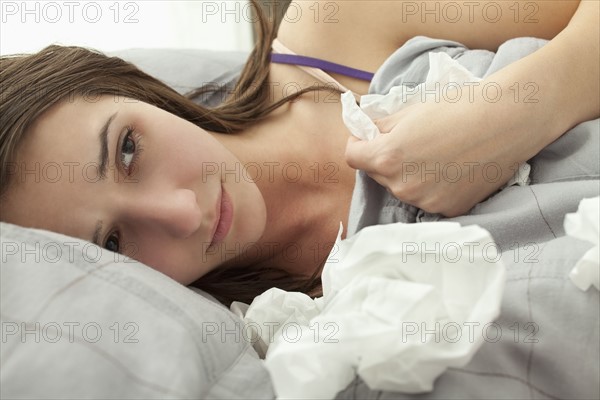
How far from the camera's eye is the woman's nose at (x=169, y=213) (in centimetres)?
70

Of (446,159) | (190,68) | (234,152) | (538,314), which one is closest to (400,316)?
(538,314)

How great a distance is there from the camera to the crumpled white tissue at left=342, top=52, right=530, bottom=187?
2.51ft

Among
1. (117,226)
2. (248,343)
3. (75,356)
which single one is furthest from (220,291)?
(75,356)

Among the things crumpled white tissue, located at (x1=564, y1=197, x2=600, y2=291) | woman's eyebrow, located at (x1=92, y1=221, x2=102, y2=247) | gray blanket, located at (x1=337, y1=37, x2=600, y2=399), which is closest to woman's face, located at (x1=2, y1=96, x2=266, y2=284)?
woman's eyebrow, located at (x1=92, y1=221, x2=102, y2=247)

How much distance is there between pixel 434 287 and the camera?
0.45 metres

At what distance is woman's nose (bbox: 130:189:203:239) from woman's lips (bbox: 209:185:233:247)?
71 mm

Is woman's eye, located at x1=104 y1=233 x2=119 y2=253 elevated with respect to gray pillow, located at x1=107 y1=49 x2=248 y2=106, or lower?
lower

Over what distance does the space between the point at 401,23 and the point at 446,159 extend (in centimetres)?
38

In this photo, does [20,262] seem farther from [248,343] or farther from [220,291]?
[220,291]

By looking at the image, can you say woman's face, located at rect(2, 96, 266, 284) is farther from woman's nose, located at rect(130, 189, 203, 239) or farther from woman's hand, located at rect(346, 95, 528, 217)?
woman's hand, located at rect(346, 95, 528, 217)

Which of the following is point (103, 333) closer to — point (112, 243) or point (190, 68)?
point (112, 243)

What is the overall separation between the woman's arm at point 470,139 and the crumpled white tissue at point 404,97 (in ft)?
0.09

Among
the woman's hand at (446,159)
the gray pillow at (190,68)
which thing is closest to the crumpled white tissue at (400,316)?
the woman's hand at (446,159)

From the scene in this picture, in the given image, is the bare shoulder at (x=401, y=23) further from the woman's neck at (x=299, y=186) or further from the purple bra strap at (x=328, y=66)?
the woman's neck at (x=299, y=186)
